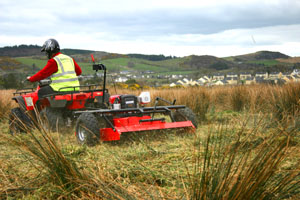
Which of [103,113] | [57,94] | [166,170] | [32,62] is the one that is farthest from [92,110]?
[32,62]

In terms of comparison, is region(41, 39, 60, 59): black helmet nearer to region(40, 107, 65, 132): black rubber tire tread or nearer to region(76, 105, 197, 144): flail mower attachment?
region(40, 107, 65, 132): black rubber tire tread

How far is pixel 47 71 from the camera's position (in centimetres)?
630

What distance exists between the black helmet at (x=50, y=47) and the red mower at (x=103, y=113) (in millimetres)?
907

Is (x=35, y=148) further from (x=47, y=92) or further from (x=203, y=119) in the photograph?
(x=203, y=119)

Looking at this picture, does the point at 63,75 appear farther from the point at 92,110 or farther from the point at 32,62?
the point at 32,62

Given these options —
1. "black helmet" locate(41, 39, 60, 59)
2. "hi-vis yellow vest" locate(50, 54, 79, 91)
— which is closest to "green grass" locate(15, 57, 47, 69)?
"black helmet" locate(41, 39, 60, 59)

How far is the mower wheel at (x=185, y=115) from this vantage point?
5.88 meters

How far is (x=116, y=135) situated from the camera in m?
5.00

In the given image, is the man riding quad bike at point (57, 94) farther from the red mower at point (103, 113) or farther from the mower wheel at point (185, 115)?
the mower wheel at point (185, 115)

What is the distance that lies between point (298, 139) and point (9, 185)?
3413 millimetres

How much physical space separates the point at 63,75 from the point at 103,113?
5.20 feet

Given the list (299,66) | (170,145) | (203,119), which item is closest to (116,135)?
(170,145)

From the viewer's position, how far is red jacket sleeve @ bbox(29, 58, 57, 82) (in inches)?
246

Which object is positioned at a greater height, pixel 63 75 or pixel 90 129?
pixel 63 75
